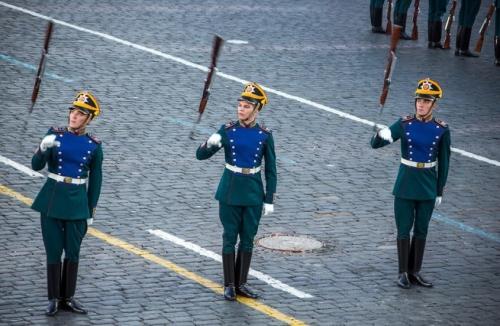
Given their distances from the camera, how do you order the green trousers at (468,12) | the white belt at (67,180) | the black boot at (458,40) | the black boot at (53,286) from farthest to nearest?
the black boot at (458,40), the green trousers at (468,12), the white belt at (67,180), the black boot at (53,286)

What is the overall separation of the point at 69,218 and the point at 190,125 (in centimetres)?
766

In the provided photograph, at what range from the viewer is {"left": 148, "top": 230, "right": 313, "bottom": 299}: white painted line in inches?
555

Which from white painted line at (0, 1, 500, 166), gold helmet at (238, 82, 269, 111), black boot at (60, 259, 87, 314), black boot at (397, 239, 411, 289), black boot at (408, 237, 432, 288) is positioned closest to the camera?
black boot at (60, 259, 87, 314)

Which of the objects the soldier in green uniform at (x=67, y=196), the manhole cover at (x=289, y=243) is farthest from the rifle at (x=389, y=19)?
the soldier in green uniform at (x=67, y=196)

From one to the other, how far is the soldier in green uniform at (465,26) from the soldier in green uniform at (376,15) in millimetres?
1857

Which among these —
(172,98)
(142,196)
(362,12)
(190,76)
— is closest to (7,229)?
(142,196)

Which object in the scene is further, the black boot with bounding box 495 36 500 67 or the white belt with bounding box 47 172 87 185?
the black boot with bounding box 495 36 500 67

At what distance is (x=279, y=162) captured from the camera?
19000 millimetres

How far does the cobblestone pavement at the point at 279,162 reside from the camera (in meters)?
13.8

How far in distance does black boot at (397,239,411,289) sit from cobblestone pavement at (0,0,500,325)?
6.8 inches

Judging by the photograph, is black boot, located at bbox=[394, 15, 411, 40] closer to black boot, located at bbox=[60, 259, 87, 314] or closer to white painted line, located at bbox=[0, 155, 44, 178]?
white painted line, located at bbox=[0, 155, 44, 178]

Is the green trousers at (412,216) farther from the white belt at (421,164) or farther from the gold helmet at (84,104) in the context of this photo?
the gold helmet at (84,104)

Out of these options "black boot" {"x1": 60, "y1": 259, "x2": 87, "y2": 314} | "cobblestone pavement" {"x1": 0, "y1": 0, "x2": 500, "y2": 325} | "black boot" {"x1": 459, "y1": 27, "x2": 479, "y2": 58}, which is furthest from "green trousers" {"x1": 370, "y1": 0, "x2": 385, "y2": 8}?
"black boot" {"x1": 60, "y1": 259, "x2": 87, "y2": 314}

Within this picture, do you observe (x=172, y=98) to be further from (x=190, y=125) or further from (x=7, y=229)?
(x=7, y=229)
